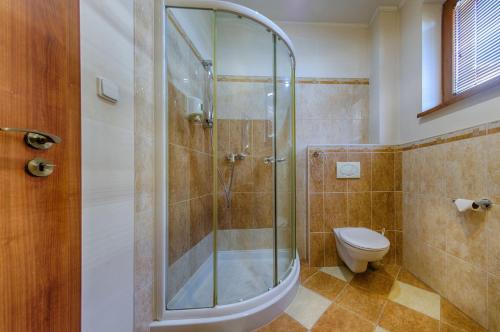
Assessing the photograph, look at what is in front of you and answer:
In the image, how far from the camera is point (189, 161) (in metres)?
1.48

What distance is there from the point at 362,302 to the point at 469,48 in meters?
2.02

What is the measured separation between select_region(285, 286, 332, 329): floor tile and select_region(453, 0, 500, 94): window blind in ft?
5.93

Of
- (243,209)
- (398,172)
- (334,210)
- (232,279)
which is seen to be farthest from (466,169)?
(232,279)

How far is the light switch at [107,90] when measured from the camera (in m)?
0.74

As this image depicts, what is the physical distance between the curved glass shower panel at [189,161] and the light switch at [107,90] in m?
0.43

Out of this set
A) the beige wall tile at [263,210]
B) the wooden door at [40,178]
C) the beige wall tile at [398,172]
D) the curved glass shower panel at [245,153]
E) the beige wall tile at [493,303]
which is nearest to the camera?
the wooden door at [40,178]

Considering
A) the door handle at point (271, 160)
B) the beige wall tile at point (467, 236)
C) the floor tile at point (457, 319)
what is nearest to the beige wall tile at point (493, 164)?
the beige wall tile at point (467, 236)

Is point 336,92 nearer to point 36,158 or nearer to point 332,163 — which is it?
point 332,163

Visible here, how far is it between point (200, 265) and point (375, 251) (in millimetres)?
1306

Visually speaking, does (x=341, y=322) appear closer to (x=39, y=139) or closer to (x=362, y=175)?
A: (x=362, y=175)

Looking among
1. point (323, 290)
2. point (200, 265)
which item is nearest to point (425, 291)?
point (323, 290)

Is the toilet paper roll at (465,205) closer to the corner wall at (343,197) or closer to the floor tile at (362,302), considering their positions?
the corner wall at (343,197)

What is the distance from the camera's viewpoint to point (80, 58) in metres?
0.66

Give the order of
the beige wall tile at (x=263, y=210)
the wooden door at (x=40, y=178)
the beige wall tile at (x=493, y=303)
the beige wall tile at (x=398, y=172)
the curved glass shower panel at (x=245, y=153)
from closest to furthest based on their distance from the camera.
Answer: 1. the wooden door at (x=40, y=178)
2. the beige wall tile at (x=493, y=303)
3. the curved glass shower panel at (x=245, y=153)
4. the beige wall tile at (x=263, y=210)
5. the beige wall tile at (x=398, y=172)
